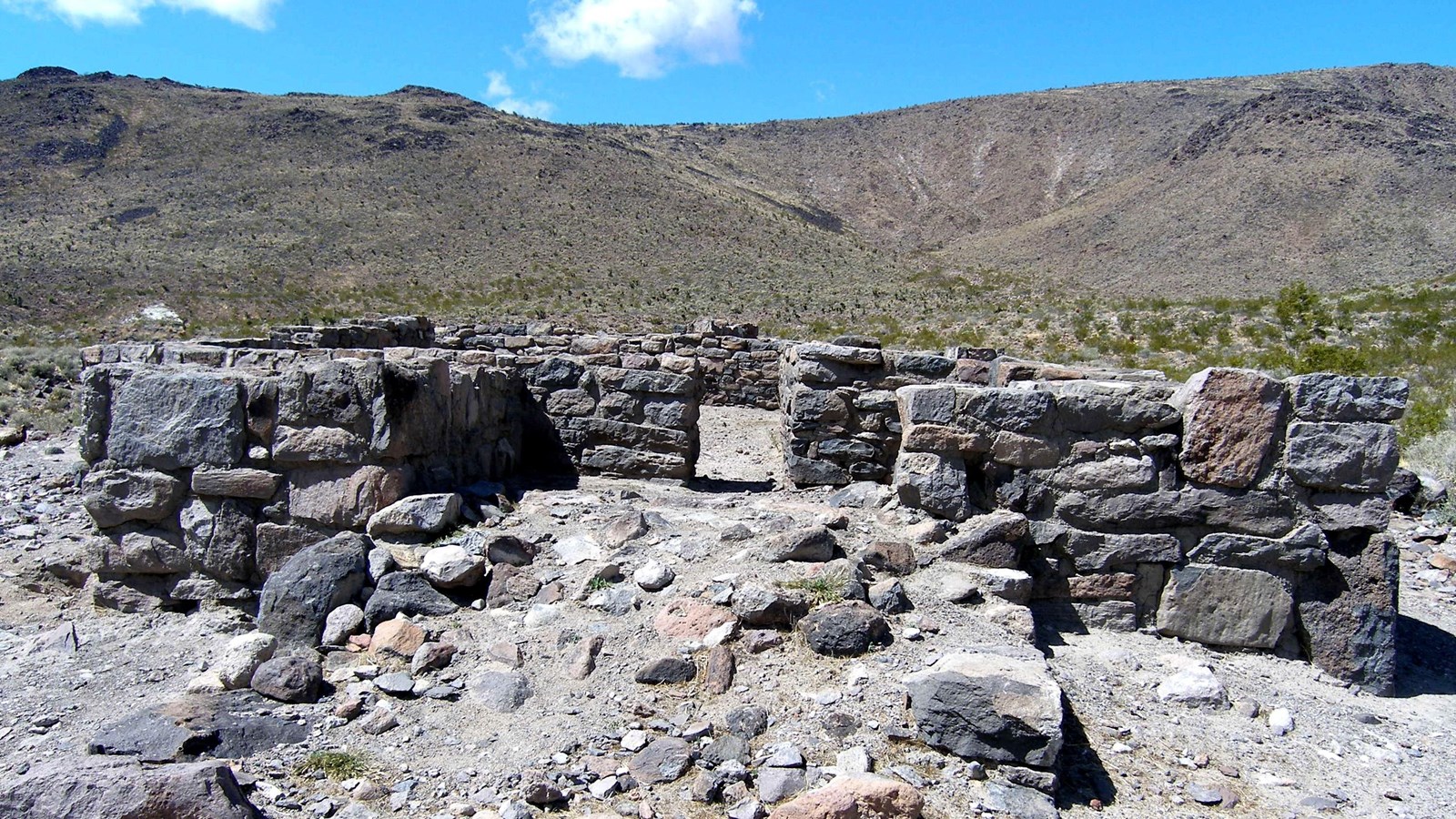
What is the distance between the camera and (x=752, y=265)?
35.9 m

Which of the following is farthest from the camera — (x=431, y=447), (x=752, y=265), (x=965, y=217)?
(x=965, y=217)

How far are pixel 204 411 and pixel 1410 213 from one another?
47.1 meters

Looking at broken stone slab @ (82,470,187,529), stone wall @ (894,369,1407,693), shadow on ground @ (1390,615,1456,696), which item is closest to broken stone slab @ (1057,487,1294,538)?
stone wall @ (894,369,1407,693)

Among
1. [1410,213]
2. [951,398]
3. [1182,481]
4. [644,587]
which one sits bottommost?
[644,587]

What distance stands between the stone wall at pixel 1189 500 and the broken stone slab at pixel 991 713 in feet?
4.36

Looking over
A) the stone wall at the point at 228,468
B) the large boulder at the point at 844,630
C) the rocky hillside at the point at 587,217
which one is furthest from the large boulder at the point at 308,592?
the rocky hillside at the point at 587,217

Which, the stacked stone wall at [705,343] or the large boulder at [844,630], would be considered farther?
Result: the stacked stone wall at [705,343]

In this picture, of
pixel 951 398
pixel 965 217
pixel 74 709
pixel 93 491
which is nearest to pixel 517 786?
pixel 74 709

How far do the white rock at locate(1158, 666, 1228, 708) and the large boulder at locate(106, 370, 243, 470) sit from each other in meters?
5.03

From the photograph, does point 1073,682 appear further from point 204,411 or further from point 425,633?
point 204,411

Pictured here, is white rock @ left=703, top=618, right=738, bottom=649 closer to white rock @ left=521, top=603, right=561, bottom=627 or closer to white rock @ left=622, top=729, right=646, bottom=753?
white rock @ left=622, top=729, right=646, bottom=753

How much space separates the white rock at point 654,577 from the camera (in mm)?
4422

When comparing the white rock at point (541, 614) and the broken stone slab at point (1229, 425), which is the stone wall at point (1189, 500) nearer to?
the broken stone slab at point (1229, 425)

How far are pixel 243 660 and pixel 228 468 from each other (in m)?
1.45
